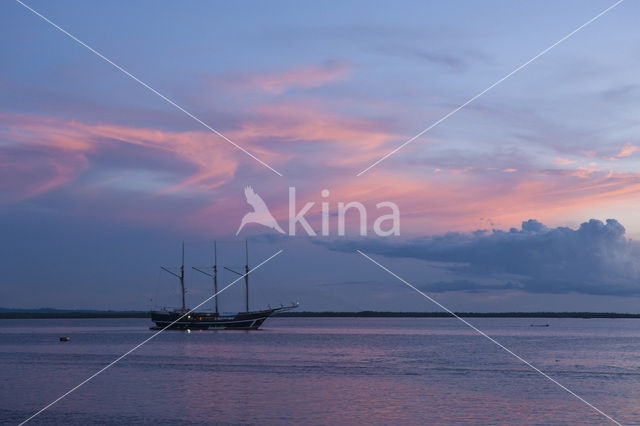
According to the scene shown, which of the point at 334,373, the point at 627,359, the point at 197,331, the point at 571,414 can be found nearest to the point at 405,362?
the point at 334,373

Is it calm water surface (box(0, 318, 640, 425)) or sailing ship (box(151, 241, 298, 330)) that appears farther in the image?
sailing ship (box(151, 241, 298, 330))

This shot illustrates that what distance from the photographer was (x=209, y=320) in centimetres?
16775

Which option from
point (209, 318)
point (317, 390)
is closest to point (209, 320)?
point (209, 318)

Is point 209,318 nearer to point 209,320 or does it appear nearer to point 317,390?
point 209,320

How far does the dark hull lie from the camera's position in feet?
544

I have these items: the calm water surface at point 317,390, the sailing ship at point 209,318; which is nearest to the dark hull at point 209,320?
the sailing ship at point 209,318

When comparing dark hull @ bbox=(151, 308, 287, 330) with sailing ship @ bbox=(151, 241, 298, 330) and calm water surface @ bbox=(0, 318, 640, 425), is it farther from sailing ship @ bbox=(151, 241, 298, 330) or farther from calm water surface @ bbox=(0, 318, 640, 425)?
calm water surface @ bbox=(0, 318, 640, 425)

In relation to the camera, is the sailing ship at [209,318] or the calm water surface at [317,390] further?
the sailing ship at [209,318]

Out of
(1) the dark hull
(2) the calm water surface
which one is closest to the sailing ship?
(1) the dark hull

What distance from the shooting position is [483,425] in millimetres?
36938

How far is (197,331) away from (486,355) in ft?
350

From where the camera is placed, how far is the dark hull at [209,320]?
544 feet

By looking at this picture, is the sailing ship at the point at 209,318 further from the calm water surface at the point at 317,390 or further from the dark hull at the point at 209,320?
the calm water surface at the point at 317,390

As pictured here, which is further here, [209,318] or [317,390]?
[209,318]
